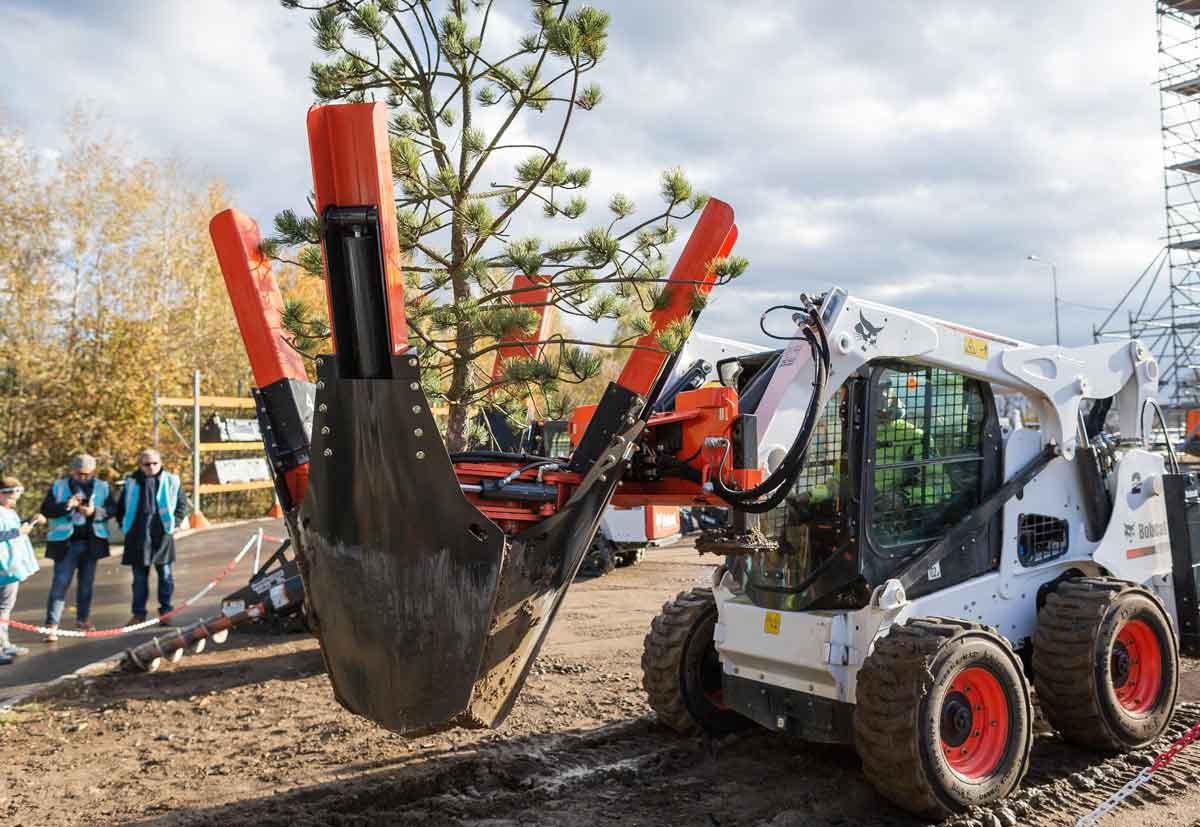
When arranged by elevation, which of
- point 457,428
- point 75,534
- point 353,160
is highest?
point 353,160

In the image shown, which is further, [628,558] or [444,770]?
[628,558]

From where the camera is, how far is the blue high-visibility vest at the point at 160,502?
8.44m

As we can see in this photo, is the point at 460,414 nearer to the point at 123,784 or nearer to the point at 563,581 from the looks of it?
the point at 563,581

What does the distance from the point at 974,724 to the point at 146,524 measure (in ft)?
24.0

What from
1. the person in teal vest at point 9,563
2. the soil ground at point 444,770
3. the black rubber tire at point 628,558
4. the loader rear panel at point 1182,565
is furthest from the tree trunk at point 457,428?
the black rubber tire at point 628,558

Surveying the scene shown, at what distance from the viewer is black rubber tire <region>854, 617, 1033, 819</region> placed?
3754 millimetres

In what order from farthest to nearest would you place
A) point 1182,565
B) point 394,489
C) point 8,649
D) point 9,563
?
point 8,649 < point 9,563 < point 1182,565 < point 394,489

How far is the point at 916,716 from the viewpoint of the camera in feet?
12.3

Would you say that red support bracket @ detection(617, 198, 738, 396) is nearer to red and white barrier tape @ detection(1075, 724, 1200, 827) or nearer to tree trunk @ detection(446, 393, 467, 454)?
tree trunk @ detection(446, 393, 467, 454)

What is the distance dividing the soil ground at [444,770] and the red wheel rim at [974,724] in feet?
0.76

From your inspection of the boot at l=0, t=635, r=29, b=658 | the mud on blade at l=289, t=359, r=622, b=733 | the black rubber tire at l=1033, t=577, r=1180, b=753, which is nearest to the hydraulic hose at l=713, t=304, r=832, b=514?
the mud on blade at l=289, t=359, r=622, b=733

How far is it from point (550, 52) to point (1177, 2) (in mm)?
30132

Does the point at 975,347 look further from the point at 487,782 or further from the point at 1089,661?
the point at 487,782

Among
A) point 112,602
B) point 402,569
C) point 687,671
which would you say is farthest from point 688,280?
point 112,602
